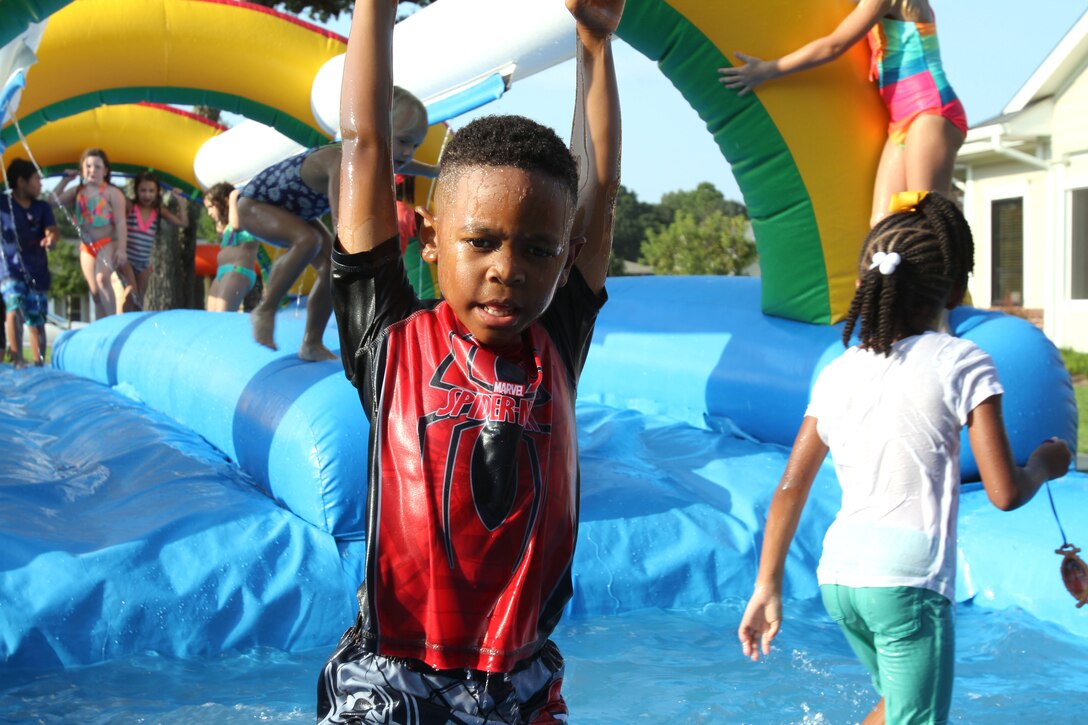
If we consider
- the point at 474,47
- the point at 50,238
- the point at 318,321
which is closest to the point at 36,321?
the point at 50,238

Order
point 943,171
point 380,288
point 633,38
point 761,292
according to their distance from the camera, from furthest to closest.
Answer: point 761,292 → point 633,38 → point 943,171 → point 380,288

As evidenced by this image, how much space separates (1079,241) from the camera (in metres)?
10.8

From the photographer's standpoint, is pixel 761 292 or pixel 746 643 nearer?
pixel 746 643

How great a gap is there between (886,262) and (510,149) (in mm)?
Answer: 925

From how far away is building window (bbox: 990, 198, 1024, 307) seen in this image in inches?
463

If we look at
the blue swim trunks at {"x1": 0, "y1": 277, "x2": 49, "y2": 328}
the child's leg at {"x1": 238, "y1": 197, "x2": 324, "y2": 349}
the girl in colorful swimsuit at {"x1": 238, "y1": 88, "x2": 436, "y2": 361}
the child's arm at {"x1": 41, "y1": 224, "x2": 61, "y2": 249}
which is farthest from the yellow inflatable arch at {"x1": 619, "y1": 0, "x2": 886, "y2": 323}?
the blue swim trunks at {"x1": 0, "y1": 277, "x2": 49, "y2": 328}

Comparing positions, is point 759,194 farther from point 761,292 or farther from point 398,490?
point 398,490

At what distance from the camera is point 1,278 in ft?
23.9

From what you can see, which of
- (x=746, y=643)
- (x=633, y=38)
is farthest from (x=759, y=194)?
(x=746, y=643)

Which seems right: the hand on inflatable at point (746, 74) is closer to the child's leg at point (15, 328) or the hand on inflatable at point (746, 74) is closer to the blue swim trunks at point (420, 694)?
the blue swim trunks at point (420, 694)

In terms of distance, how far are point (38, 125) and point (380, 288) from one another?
6.62 metres

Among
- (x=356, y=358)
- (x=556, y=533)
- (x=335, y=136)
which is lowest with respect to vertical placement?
(x=556, y=533)

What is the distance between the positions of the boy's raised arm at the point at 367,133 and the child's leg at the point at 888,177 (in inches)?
124

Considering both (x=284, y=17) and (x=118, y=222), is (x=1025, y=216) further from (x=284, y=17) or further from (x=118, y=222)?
(x=118, y=222)
